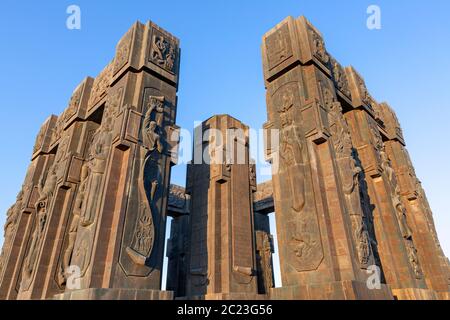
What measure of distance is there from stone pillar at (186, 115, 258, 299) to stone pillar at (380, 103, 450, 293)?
743cm

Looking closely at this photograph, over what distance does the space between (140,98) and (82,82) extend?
7189 millimetres

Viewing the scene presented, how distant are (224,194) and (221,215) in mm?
1063

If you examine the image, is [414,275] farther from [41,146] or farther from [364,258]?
[41,146]

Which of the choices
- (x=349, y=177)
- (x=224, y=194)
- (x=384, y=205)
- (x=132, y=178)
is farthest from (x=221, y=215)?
(x=384, y=205)

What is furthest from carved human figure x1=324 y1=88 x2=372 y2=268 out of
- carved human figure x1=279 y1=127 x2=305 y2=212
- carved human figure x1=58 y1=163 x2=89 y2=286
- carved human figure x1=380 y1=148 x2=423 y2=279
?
carved human figure x1=58 y1=163 x2=89 y2=286

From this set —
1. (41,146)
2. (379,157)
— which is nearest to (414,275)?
(379,157)

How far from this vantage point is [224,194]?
14.5 meters

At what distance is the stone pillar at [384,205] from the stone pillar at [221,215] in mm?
5440

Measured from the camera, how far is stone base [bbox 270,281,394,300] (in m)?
6.80

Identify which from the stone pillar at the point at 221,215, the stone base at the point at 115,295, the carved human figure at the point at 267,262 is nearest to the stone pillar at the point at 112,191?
the stone base at the point at 115,295

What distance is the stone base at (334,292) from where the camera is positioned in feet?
22.3

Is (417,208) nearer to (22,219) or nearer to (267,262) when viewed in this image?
(267,262)

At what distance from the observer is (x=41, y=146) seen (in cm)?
1634

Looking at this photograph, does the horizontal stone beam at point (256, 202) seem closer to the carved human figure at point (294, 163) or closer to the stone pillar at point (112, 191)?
the stone pillar at point (112, 191)
